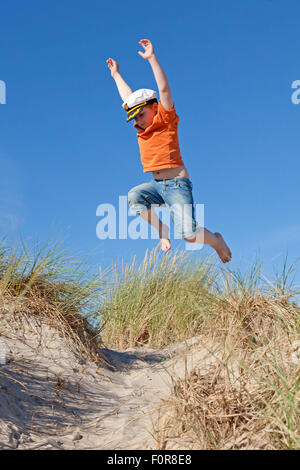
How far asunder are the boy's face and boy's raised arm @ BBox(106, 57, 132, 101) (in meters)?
0.50

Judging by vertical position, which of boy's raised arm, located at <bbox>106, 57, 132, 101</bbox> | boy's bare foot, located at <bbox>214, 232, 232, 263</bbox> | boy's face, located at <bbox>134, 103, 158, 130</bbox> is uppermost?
boy's raised arm, located at <bbox>106, 57, 132, 101</bbox>

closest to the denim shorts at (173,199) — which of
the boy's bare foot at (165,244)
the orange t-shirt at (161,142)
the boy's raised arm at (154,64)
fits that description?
the orange t-shirt at (161,142)

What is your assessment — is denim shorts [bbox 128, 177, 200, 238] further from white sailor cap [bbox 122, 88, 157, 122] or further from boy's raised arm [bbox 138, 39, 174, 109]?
boy's raised arm [bbox 138, 39, 174, 109]

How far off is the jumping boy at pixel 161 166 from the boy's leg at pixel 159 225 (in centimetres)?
1

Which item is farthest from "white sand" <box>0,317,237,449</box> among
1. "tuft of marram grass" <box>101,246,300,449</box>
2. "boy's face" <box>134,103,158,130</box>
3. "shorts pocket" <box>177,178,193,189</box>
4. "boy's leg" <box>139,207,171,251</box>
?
"boy's face" <box>134,103,158,130</box>

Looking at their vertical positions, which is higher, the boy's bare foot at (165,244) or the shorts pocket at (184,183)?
the shorts pocket at (184,183)

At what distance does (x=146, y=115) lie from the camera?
4758mm

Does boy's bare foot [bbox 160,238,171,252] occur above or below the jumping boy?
below

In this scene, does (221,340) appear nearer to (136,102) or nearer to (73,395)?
(73,395)

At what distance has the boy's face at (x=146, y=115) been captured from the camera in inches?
187

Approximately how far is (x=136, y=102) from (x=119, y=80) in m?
0.72

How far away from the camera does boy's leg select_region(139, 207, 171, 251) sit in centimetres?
486

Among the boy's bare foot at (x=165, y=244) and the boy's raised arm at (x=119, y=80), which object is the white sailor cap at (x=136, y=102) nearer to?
the boy's raised arm at (x=119, y=80)
